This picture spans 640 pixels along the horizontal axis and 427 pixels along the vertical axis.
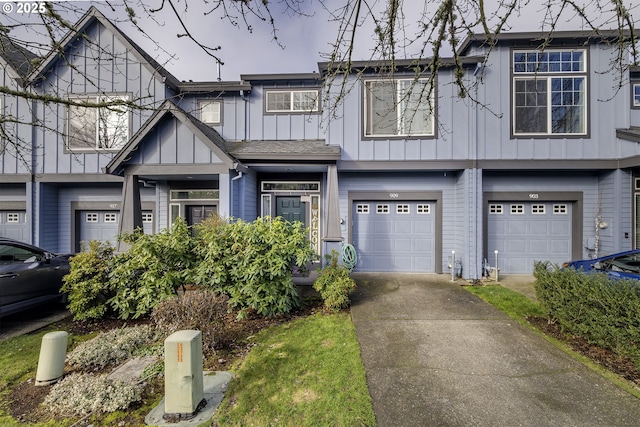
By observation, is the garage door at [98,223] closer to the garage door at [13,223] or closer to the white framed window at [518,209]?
the garage door at [13,223]

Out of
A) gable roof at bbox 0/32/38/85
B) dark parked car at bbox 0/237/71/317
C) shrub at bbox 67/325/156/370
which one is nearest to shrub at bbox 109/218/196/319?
shrub at bbox 67/325/156/370

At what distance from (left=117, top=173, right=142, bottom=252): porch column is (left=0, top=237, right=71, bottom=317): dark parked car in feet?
5.03

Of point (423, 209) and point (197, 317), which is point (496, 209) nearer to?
point (423, 209)

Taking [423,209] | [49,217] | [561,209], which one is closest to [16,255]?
[49,217]

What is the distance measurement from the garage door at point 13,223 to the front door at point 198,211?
605 cm

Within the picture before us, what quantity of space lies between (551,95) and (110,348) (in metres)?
12.0

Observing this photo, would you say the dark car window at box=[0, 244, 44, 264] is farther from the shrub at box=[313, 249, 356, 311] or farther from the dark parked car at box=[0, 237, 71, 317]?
the shrub at box=[313, 249, 356, 311]

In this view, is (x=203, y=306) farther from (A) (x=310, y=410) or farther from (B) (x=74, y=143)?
(B) (x=74, y=143)

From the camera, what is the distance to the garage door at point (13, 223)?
9820 mm

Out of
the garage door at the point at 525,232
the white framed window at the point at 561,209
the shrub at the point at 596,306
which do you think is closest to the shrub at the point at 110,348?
the shrub at the point at 596,306

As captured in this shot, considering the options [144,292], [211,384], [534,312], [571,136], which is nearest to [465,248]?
[534,312]

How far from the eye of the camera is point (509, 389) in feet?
10.7

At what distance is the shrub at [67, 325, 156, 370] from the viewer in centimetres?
377

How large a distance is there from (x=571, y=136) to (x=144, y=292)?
11.6 meters
